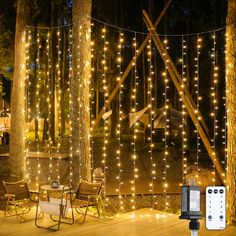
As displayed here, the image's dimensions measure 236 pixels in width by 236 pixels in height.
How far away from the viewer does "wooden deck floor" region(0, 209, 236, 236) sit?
5656 millimetres

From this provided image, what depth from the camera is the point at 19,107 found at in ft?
27.5

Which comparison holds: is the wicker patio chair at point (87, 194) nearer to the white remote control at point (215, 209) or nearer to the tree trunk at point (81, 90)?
the tree trunk at point (81, 90)

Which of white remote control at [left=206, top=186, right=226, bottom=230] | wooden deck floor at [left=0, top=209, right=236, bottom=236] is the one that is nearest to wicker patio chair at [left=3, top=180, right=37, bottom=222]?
wooden deck floor at [left=0, top=209, right=236, bottom=236]

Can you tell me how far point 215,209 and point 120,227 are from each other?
3.16 m

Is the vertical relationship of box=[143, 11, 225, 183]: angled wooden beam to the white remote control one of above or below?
above

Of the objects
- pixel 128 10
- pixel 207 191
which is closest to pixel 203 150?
pixel 128 10

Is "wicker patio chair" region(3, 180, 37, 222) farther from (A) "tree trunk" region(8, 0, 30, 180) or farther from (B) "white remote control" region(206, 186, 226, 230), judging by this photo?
(B) "white remote control" region(206, 186, 226, 230)

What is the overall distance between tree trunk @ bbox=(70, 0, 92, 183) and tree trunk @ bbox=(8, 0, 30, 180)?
132cm

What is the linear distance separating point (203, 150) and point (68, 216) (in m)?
12.4

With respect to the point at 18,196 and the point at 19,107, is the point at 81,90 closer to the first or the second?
the point at 19,107

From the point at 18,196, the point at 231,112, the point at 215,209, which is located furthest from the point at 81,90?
the point at 215,209

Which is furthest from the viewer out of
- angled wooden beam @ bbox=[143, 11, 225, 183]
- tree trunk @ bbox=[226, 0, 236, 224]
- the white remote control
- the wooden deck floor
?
angled wooden beam @ bbox=[143, 11, 225, 183]

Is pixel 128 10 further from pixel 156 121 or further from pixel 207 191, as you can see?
pixel 207 191

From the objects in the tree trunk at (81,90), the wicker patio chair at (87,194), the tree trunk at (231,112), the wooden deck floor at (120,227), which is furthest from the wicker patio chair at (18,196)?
the tree trunk at (231,112)
